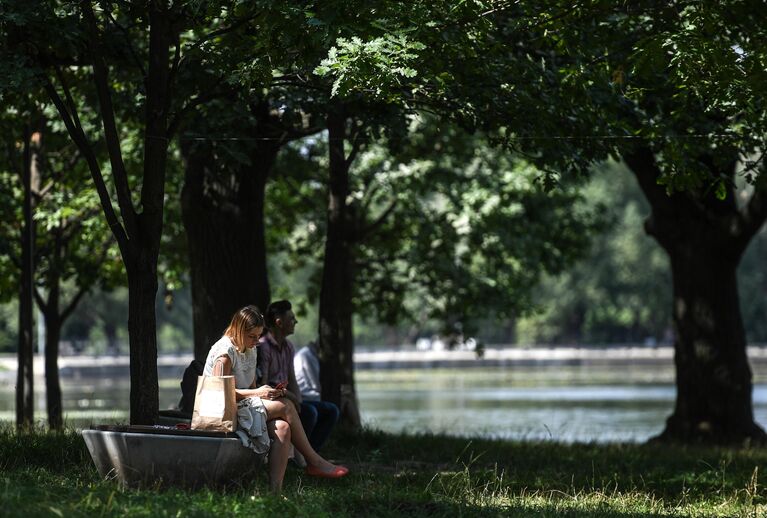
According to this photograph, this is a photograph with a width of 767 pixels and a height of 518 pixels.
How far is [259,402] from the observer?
9336 mm

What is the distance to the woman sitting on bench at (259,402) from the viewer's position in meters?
9.25

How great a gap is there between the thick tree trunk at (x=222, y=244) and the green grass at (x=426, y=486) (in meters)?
1.67

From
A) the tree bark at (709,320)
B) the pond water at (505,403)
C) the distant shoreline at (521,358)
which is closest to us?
the tree bark at (709,320)

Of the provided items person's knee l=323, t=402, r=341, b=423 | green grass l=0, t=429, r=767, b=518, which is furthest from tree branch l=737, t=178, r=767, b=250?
person's knee l=323, t=402, r=341, b=423

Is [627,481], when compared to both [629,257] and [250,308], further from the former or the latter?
[629,257]

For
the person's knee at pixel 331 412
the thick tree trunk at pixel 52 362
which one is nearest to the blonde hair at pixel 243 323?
the person's knee at pixel 331 412

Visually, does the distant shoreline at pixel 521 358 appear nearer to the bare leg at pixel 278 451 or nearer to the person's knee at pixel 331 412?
the person's knee at pixel 331 412

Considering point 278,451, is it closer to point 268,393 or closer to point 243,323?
point 268,393

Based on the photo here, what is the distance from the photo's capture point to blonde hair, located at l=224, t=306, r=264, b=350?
31.1 ft

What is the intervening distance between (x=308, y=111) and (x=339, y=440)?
3175 mm

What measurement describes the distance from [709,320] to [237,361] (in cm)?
979

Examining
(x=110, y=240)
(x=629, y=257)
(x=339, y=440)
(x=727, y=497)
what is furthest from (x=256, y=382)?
(x=629, y=257)

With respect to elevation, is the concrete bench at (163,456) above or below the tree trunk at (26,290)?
below

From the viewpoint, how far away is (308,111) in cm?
1340
